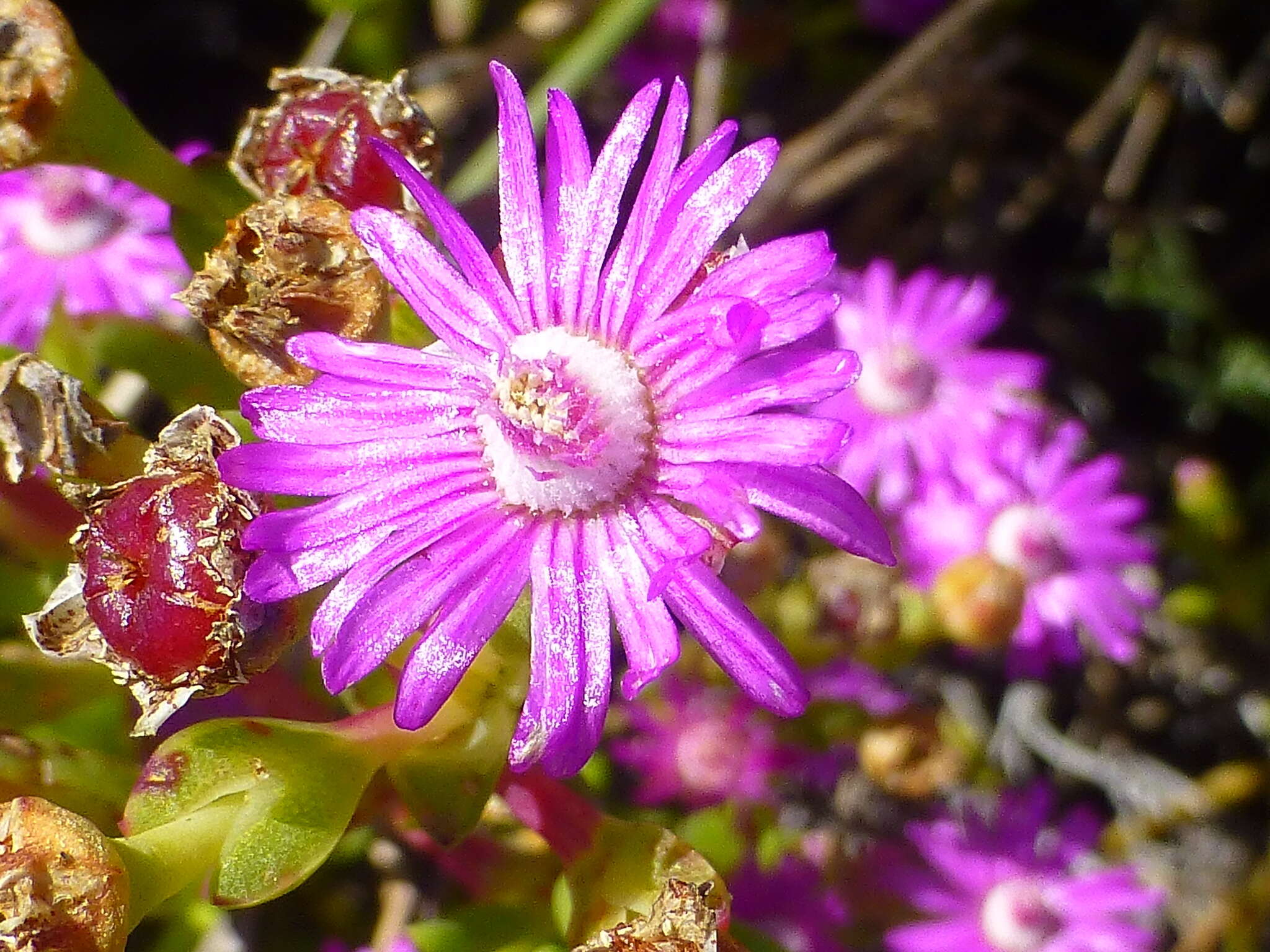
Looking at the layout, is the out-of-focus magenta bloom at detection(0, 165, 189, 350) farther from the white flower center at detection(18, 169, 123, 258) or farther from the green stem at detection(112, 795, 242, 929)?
the green stem at detection(112, 795, 242, 929)

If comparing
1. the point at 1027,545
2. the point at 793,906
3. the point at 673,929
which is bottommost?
the point at 793,906

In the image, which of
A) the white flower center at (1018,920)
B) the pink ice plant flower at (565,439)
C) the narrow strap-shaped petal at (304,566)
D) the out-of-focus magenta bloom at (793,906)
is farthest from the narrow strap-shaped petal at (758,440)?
the white flower center at (1018,920)

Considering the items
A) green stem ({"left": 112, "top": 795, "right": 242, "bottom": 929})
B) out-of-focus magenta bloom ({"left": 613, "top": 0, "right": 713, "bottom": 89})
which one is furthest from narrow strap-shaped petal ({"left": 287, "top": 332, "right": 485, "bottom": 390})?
out-of-focus magenta bloom ({"left": 613, "top": 0, "right": 713, "bottom": 89})

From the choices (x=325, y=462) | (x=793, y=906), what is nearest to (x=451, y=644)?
(x=325, y=462)

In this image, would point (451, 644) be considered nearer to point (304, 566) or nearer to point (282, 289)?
point (304, 566)

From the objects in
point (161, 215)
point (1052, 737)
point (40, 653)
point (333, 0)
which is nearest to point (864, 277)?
point (1052, 737)

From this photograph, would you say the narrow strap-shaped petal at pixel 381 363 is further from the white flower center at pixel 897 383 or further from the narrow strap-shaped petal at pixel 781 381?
the white flower center at pixel 897 383
